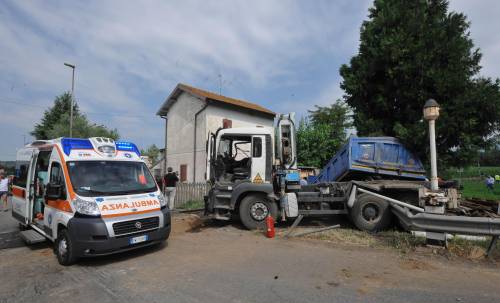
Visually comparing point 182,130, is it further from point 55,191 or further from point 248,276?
point 248,276

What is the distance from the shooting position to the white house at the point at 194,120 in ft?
68.2

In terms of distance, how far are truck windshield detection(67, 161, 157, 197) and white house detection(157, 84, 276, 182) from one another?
44.7 ft

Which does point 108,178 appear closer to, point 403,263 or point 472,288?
point 403,263

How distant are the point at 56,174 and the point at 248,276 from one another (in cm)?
435

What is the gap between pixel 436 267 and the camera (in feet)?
16.5

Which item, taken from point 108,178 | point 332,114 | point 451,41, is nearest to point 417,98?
point 451,41

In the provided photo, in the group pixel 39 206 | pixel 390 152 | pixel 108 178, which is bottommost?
pixel 39 206

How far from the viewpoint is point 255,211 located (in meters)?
7.96

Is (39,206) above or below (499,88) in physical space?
below

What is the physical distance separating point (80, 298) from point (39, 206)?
4005 mm

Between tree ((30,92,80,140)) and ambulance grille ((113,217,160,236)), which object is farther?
tree ((30,92,80,140))

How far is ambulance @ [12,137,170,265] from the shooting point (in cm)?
521

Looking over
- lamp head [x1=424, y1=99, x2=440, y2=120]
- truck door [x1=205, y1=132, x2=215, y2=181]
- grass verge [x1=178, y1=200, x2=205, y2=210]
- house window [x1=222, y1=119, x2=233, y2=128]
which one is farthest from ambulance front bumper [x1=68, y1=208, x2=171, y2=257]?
house window [x1=222, y1=119, x2=233, y2=128]

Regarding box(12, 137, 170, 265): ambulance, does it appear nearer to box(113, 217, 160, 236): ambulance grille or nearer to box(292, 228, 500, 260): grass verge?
box(113, 217, 160, 236): ambulance grille
